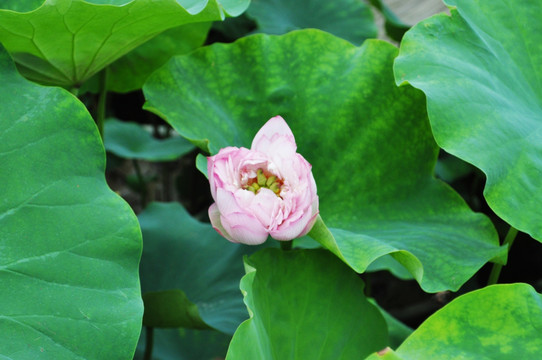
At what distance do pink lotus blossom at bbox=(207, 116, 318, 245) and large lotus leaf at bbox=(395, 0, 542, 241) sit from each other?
178mm

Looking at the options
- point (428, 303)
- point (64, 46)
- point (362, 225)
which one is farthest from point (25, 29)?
point (428, 303)

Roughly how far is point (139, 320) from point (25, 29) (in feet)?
1.27

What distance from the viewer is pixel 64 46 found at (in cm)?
86

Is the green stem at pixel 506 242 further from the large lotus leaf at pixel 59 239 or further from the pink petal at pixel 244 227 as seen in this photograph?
the large lotus leaf at pixel 59 239

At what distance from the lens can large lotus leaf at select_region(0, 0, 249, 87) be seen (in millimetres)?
774

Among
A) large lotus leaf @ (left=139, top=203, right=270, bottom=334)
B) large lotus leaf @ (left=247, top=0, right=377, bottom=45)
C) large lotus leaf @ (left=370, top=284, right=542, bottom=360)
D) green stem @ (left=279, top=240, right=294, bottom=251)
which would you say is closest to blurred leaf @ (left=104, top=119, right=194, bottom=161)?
large lotus leaf @ (left=247, top=0, right=377, bottom=45)

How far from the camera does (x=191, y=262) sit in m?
1.10

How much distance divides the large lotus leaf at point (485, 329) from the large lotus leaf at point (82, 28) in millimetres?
452

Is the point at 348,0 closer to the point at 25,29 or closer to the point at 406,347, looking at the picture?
the point at 25,29

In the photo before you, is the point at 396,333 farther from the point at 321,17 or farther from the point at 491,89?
the point at 321,17

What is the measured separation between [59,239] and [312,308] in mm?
310

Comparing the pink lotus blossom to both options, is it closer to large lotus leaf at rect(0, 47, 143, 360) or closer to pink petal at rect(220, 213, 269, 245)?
pink petal at rect(220, 213, 269, 245)

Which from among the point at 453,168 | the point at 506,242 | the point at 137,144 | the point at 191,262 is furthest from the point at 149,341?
the point at 453,168

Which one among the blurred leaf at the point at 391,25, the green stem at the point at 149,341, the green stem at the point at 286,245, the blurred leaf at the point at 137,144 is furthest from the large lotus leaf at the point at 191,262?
the blurred leaf at the point at 391,25
